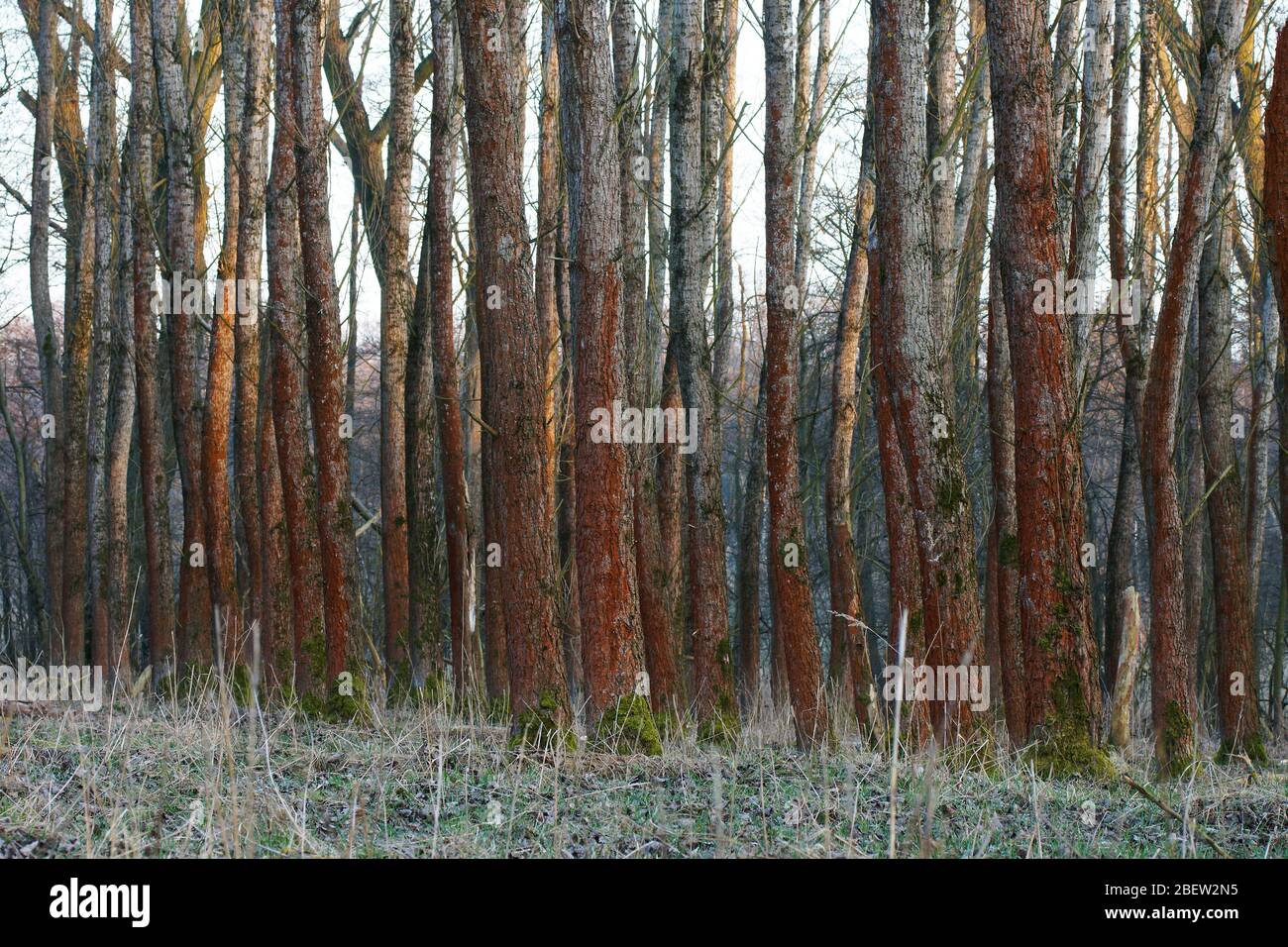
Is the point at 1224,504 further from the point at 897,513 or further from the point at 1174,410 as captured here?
the point at 897,513

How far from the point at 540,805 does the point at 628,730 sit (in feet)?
6.27

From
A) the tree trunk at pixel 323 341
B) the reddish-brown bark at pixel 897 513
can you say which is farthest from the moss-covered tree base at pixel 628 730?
the tree trunk at pixel 323 341

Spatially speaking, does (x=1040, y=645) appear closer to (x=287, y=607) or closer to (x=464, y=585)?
(x=464, y=585)

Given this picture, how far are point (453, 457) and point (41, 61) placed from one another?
8.74 meters

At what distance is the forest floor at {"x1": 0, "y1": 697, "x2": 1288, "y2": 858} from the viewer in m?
4.36

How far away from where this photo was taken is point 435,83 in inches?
469

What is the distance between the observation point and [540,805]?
5254 mm

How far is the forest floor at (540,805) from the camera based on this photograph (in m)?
4.36

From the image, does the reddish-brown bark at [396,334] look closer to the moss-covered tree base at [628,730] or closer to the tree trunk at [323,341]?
the tree trunk at [323,341]

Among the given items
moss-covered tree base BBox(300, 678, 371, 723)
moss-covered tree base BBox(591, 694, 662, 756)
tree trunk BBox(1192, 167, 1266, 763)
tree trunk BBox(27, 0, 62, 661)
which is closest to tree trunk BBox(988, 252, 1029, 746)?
tree trunk BBox(1192, 167, 1266, 763)

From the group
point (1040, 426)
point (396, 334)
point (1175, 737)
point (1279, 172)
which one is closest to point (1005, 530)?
point (1175, 737)

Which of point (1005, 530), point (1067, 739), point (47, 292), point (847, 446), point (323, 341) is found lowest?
point (1067, 739)
